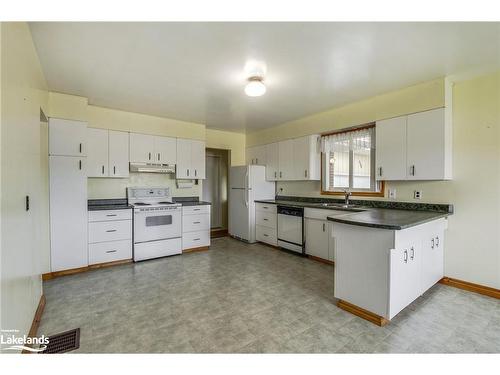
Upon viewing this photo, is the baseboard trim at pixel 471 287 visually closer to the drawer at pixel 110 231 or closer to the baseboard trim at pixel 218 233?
the baseboard trim at pixel 218 233

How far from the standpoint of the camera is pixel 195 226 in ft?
14.8

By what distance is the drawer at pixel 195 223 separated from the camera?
4.39 meters

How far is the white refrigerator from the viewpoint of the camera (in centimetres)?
502

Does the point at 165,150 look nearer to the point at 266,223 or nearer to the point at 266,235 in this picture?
the point at 266,223

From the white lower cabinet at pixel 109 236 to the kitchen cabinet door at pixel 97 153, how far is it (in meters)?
0.68

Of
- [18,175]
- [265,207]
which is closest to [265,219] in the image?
[265,207]

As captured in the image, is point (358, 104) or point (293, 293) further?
point (358, 104)

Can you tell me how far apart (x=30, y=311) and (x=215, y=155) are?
4765mm

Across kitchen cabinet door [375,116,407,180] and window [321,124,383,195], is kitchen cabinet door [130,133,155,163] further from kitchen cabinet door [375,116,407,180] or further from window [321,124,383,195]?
kitchen cabinet door [375,116,407,180]

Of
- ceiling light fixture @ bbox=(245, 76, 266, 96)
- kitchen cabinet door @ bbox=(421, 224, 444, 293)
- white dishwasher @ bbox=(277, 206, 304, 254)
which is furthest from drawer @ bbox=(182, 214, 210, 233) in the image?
kitchen cabinet door @ bbox=(421, 224, 444, 293)

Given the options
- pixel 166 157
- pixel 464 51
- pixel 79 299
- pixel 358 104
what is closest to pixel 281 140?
pixel 358 104

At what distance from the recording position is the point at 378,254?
2.13 m

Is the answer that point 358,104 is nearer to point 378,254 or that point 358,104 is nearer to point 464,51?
point 464,51

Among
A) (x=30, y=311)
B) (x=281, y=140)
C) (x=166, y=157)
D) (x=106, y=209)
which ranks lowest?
(x=30, y=311)
